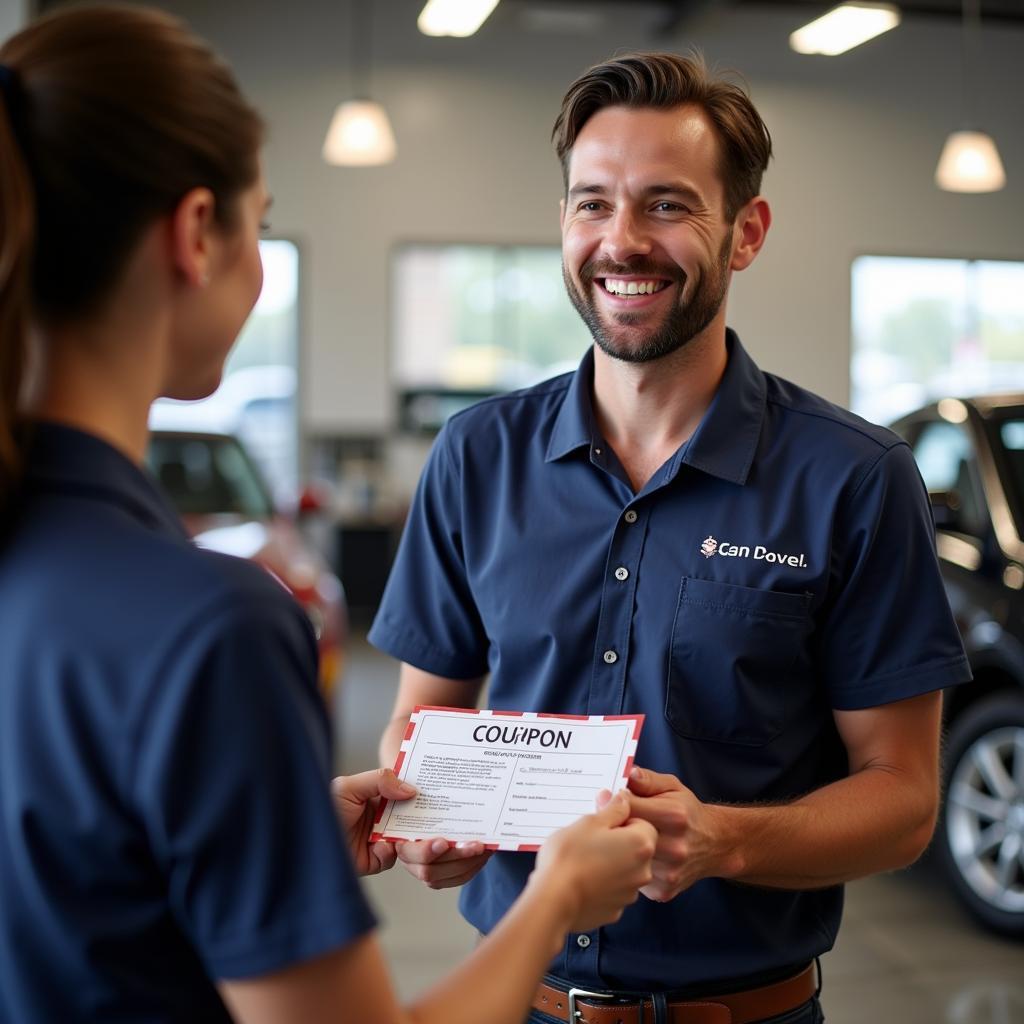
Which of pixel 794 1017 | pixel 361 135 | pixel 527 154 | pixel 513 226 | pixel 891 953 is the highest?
pixel 527 154

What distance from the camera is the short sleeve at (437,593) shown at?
1.82 meters

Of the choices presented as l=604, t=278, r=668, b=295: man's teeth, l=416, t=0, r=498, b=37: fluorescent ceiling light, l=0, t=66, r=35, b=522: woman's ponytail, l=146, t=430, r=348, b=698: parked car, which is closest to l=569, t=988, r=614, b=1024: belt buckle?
l=604, t=278, r=668, b=295: man's teeth

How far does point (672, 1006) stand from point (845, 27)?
8356 millimetres

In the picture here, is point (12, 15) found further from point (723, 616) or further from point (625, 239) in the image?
point (723, 616)

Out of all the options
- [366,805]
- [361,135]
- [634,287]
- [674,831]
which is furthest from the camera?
[361,135]

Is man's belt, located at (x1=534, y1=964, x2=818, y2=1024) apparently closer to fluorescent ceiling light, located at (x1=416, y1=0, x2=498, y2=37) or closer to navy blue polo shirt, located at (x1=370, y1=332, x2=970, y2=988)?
navy blue polo shirt, located at (x1=370, y1=332, x2=970, y2=988)

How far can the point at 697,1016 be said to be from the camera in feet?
5.04

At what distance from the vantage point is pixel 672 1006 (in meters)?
1.54

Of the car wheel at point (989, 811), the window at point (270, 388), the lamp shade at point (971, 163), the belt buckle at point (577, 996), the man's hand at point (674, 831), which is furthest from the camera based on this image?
the window at point (270, 388)

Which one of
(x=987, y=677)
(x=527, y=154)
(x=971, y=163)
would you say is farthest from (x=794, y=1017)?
(x=527, y=154)

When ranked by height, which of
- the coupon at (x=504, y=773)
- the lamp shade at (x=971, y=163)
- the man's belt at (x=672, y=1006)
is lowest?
the man's belt at (x=672, y=1006)

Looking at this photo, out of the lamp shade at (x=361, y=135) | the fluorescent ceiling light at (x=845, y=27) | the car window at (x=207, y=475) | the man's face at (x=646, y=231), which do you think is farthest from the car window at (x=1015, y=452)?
the fluorescent ceiling light at (x=845, y=27)

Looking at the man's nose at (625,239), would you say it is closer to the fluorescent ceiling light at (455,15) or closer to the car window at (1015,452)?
the car window at (1015,452)

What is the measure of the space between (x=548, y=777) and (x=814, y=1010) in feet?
1.85
